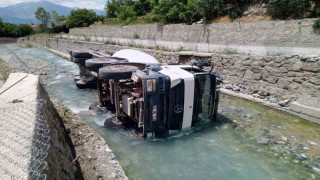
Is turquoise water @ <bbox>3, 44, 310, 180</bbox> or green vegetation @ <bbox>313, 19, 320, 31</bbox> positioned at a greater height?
green vegetation @ <bbox>313, 19, 320, 31</bbox>

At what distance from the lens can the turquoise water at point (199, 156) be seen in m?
3.89

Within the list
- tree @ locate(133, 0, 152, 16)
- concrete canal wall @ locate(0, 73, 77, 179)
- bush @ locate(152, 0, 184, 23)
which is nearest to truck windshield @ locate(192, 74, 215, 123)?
concrete canal wall @ locate(0, 73, 77, 179)

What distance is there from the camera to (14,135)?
2.12 meters

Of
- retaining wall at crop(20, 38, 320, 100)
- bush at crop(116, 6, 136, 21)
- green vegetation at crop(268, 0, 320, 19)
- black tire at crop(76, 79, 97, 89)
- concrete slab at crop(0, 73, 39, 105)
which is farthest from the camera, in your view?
bush at crop(116, 6, 136, 21)

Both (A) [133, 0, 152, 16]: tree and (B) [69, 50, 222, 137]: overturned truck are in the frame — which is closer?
(B) [69, 50, 222, 137]: overturned truck

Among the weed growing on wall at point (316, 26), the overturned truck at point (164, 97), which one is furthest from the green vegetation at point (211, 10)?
the overturned truck at point (164, 97)

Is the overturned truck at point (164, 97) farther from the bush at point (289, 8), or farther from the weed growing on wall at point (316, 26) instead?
the bush at point (289, 8)

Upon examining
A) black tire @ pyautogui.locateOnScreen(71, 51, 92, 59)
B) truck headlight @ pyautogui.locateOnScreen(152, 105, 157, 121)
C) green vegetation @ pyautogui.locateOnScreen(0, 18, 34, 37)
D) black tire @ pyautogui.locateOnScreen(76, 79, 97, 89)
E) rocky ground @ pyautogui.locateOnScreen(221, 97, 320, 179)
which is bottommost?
rocky ground @ pyautogui.locateOnScreen(221, 97, 320, 179)

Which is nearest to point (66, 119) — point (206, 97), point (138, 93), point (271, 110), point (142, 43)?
point (138, 93)

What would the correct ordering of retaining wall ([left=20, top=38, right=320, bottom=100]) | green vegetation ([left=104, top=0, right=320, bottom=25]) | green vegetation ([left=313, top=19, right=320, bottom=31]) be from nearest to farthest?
1. retaining wall ([left=20, top=38, right=320, bottom=100])
2. green vegetation ([left=313, top=19, right=320, bottom=31])
3. green vegetation ([left=104, top=0, right=320, bottom=25])

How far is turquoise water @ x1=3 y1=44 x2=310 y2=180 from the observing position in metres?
3.89

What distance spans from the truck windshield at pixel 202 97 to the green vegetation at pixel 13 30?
6450 centimetres

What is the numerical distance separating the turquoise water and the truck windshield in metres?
0.41

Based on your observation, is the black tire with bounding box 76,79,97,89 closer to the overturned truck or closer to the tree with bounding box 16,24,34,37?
the overturned truck
